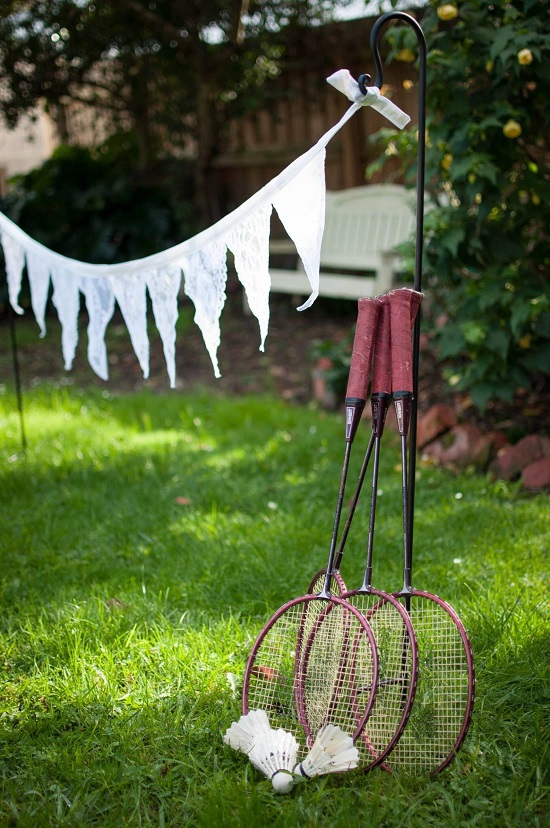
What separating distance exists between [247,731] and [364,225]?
5283 mm

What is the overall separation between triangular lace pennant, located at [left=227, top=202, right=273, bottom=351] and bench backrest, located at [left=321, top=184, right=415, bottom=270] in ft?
12.6

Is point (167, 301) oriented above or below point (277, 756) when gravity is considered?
above

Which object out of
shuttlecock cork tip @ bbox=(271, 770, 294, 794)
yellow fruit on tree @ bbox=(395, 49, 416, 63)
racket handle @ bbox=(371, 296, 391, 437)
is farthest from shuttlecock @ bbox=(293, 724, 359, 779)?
yellow fruit on tree @ bbox=(395, 49, 416, 63)

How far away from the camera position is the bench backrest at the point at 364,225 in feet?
19.6

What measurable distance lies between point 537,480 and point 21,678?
2.22m

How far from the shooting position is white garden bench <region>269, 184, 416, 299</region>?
561 cm

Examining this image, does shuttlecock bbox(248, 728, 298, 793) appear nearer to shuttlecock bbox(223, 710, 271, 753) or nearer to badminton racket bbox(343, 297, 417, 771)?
shuttlecock bbox(223, 710, 271, 753)

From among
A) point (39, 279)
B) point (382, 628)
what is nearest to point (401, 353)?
point (382, 628)

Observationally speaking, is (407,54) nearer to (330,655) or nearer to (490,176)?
(490,176)

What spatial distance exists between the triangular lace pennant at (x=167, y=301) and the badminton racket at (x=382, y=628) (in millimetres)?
726

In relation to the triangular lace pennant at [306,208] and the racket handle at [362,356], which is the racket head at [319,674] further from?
the triangular lace pennant at [306,208]

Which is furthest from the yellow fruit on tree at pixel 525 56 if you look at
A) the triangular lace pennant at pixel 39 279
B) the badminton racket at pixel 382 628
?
the triangular lace pennant at pixel 39 279

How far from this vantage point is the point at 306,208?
174 cm

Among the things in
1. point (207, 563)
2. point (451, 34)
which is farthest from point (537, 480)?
point (451, 34)
